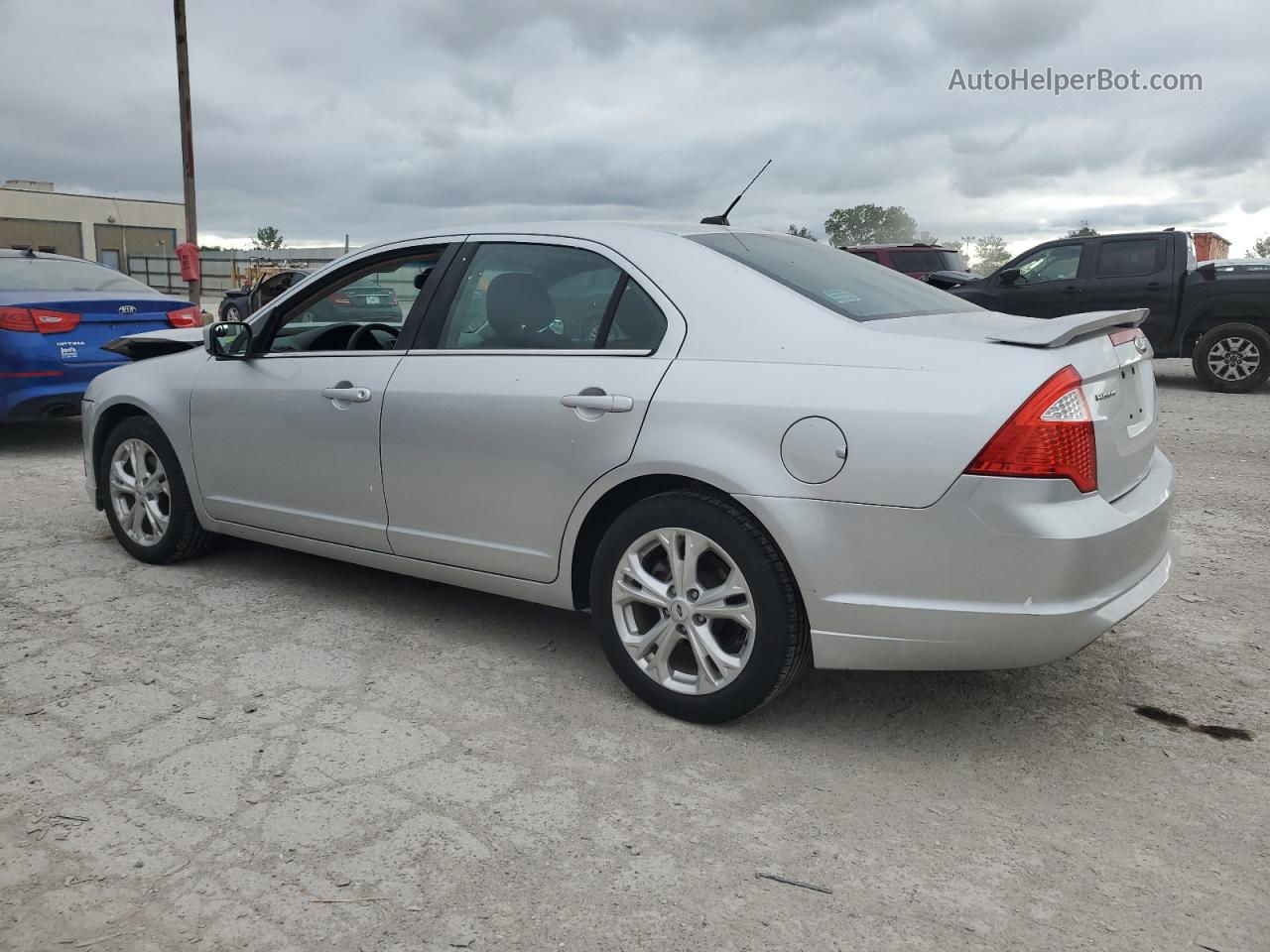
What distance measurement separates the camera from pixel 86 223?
64.9m

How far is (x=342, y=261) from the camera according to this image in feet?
14.3

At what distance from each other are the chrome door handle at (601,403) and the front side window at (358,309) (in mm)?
1007

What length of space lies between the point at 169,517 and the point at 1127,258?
10.9 m

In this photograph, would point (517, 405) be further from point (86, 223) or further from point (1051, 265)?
point (86, 223)

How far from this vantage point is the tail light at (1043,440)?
2.76m

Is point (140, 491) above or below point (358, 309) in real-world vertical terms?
below

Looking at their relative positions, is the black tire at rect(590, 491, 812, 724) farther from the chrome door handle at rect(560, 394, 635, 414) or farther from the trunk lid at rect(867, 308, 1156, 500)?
the trunk lid at rect(867, 308, 1156, 500)

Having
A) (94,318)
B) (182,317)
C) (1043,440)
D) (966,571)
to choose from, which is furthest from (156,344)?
(1043,440)

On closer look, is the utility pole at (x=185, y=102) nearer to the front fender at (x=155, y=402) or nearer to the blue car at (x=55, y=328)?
the blue car at (x=55, y=328)

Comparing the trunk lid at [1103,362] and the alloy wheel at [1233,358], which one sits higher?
the trunk lid at [1103,362]

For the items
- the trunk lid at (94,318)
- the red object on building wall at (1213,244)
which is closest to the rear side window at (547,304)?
the trunk lid at (94,318)

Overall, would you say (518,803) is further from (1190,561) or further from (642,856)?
(1190,561)

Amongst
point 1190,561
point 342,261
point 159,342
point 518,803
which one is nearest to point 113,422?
point 159,342

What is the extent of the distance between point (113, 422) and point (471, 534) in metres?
2.44
